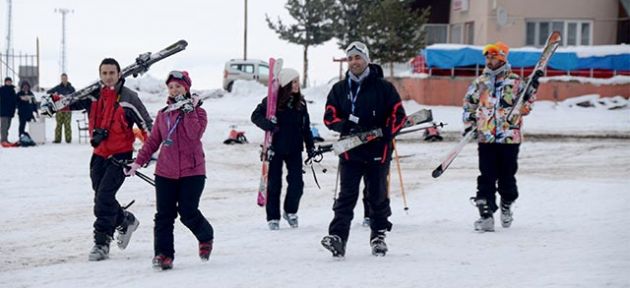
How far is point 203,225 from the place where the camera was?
8.86 m

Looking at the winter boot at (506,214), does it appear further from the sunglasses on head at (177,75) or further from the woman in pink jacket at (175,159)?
the sunglasses on head at (177,75)

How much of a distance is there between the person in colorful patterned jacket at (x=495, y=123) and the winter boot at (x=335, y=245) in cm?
230

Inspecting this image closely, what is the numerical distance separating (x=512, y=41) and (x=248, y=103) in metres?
10.8

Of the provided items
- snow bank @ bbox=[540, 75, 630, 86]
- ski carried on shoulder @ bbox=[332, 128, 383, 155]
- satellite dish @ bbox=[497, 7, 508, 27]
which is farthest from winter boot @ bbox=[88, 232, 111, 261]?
satellite dish @ bbox=[497, 7, 508, 27]

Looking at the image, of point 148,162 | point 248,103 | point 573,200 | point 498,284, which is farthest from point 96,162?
point 248,103

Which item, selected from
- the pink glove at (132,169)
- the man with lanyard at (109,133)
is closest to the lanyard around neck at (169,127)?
the pink glove at (132,169)

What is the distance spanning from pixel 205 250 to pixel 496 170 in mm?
3398

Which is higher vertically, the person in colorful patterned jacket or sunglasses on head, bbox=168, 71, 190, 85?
sunglasses on head, bbox=168, 71, 190, 85

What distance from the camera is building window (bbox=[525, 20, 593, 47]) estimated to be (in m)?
43.4

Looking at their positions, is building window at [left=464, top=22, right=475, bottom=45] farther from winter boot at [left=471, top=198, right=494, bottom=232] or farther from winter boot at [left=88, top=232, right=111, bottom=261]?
winter boot at [left=88, top=232, right=111, bottom=261]

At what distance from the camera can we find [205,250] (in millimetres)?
8844

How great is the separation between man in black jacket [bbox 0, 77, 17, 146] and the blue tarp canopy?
710 inches

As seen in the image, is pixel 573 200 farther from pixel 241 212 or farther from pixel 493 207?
pixel 241 212

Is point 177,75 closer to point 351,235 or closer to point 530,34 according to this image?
point 351,235
